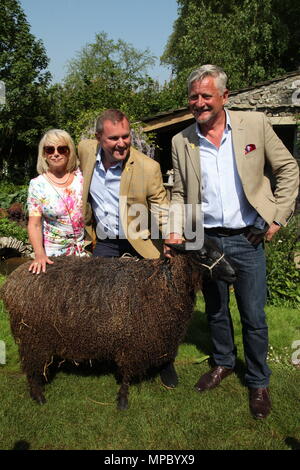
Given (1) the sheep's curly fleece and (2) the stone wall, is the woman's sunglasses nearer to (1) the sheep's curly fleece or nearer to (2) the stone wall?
(1) the sheep's curly fleece

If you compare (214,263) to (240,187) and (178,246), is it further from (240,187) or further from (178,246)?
(240,187)

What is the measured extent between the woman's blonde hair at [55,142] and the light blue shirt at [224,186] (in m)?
1.14

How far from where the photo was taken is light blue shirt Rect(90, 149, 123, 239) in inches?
142

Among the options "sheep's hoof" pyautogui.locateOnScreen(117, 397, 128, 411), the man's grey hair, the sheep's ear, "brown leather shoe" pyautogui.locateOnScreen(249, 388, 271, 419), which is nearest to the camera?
the man's grey hair

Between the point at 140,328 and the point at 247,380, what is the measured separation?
116 cm

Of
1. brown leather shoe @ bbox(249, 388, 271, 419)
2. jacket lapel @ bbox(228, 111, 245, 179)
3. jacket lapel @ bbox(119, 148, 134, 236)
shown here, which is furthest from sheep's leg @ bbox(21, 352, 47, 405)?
jacket lapel @ bbox(228, 111, 245, 179)

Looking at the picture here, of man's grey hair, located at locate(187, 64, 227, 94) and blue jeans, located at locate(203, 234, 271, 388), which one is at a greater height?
man's grey hair, located at locate(187, 64, 227, 94)

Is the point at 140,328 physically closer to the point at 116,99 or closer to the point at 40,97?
the point at 116,99

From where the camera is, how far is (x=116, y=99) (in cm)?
1894

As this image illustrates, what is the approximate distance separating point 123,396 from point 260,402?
4.07 feet

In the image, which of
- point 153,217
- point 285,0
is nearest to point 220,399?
point 153,217

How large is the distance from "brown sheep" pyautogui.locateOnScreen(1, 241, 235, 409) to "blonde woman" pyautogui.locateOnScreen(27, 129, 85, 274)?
0.27 meters

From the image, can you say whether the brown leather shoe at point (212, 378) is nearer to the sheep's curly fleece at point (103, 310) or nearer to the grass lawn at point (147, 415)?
the grass lawn at point (147, 415)

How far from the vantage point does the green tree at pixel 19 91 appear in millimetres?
18188
